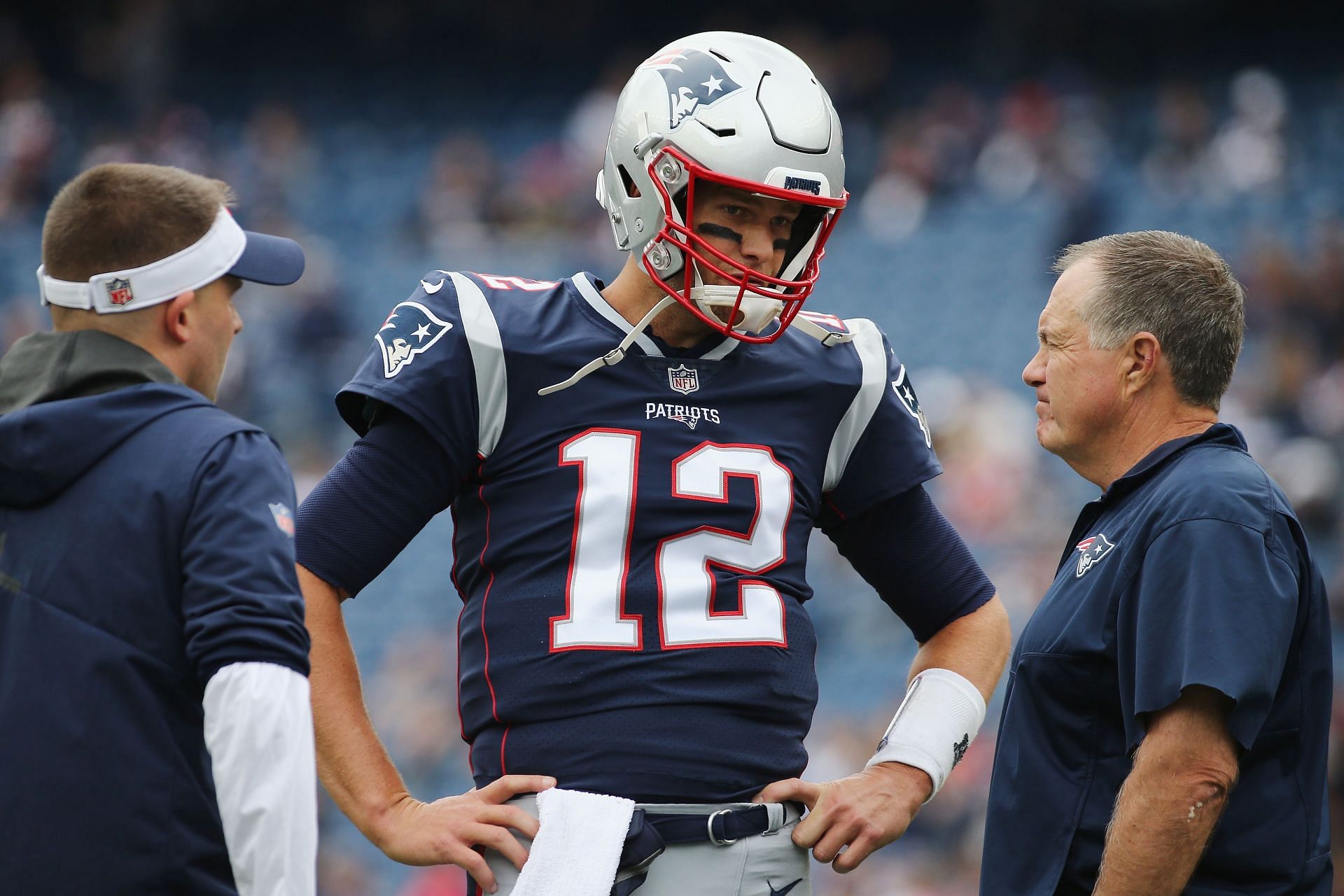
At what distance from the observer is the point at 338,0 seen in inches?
594

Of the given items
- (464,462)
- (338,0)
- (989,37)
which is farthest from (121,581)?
(338,0)

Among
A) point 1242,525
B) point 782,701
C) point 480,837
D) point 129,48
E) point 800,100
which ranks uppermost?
point 800,100

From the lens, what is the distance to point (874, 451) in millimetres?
2658

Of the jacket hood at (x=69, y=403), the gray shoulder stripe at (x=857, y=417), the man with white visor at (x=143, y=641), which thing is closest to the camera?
the man with white visor at (x=143, y=641)

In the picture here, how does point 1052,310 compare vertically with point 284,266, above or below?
above

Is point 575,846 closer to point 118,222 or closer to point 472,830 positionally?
point 472,830

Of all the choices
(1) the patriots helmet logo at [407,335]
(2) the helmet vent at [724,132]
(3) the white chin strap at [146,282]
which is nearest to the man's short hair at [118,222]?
(3) the white chin strap at [146,282]

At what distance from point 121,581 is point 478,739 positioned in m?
0.65

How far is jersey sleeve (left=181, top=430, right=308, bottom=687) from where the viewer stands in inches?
81.4

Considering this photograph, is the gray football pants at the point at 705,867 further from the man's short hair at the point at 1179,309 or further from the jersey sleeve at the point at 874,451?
the man's short hair at the point at 1179,309

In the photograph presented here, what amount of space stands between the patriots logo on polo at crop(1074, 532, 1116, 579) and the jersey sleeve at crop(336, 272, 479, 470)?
3.47ft

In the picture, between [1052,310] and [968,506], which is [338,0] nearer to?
[968,506]

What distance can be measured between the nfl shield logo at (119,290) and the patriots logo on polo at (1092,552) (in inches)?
64.1

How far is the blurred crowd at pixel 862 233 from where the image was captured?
8.71 meters
